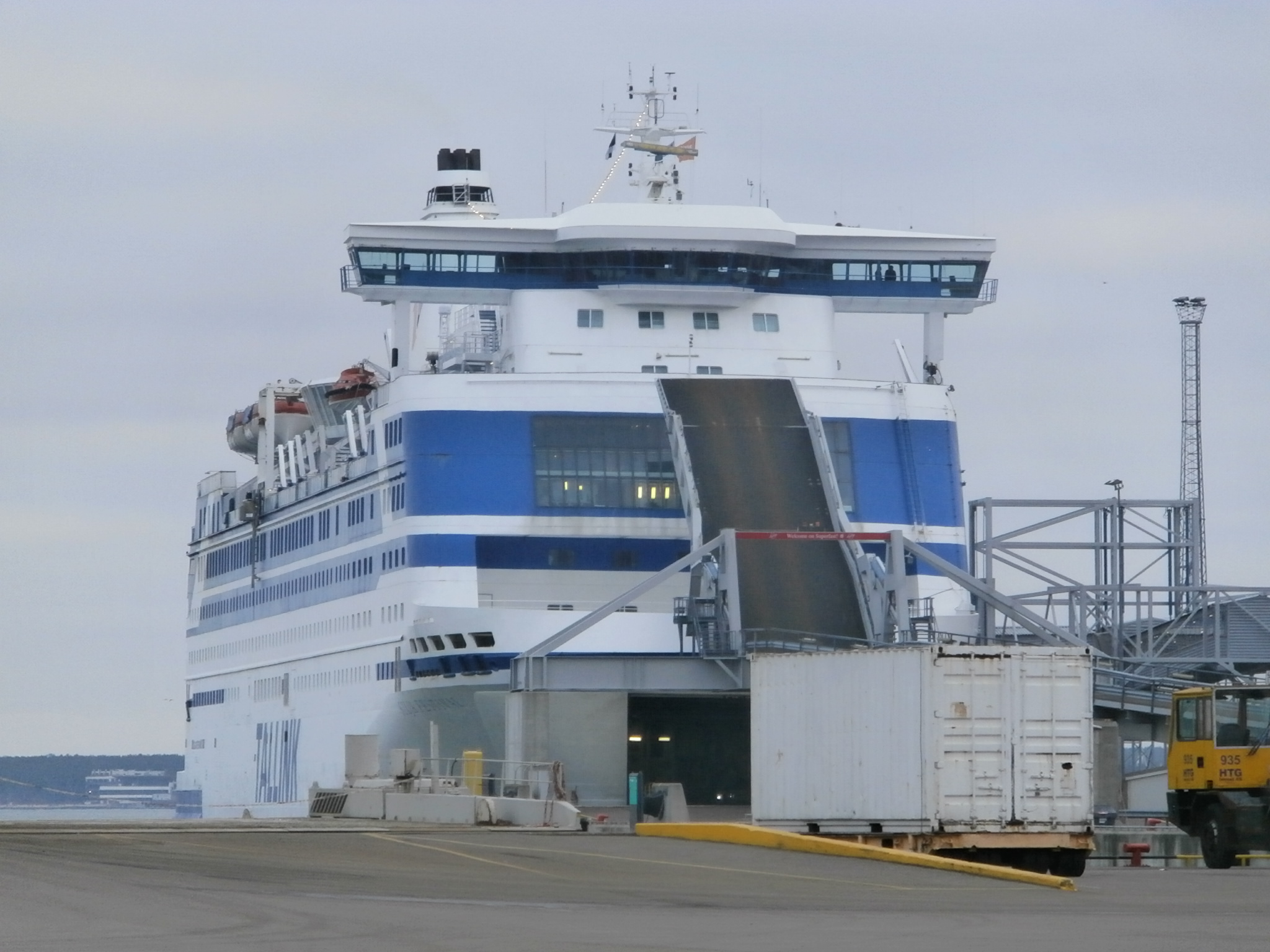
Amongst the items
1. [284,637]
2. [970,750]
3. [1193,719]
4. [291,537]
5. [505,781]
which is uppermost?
[291,537]

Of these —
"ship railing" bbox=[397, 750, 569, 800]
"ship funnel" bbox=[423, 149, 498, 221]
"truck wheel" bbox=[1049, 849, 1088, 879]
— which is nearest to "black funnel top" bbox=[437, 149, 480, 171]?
"ship funnel" bbox=[423, 149, 498, 221]

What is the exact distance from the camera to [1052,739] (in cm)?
2833

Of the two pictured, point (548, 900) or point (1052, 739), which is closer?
point (548, 900)

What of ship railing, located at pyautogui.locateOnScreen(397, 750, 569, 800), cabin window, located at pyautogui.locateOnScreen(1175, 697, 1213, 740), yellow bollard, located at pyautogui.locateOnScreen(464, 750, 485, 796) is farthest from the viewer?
yellow bollard, located at pyautogui.locateOnScreen(464, 750, 485, 796)

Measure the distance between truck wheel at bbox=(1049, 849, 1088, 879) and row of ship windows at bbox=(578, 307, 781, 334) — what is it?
29.3m

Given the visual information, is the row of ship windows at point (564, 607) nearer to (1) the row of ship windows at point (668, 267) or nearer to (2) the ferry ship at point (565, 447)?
(2) the ferry ship at point (565, 447)

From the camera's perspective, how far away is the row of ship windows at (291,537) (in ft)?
188

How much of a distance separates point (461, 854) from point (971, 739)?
648cm

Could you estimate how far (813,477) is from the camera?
2007 inches

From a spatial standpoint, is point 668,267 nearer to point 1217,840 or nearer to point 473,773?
point 473,773

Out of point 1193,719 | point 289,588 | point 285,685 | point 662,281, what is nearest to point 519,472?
point 662,281

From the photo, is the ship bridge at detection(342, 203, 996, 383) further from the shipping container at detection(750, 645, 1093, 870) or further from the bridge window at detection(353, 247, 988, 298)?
the shipping container at detection(750, 645, 1093, 870)

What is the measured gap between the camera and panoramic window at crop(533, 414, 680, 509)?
2007 inches

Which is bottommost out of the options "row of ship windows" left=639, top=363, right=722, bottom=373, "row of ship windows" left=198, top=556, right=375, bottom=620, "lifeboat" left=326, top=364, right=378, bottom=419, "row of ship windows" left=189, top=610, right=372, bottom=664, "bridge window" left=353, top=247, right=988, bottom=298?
"row of ship windows" left=189, top=610, right=372, bottom=664
